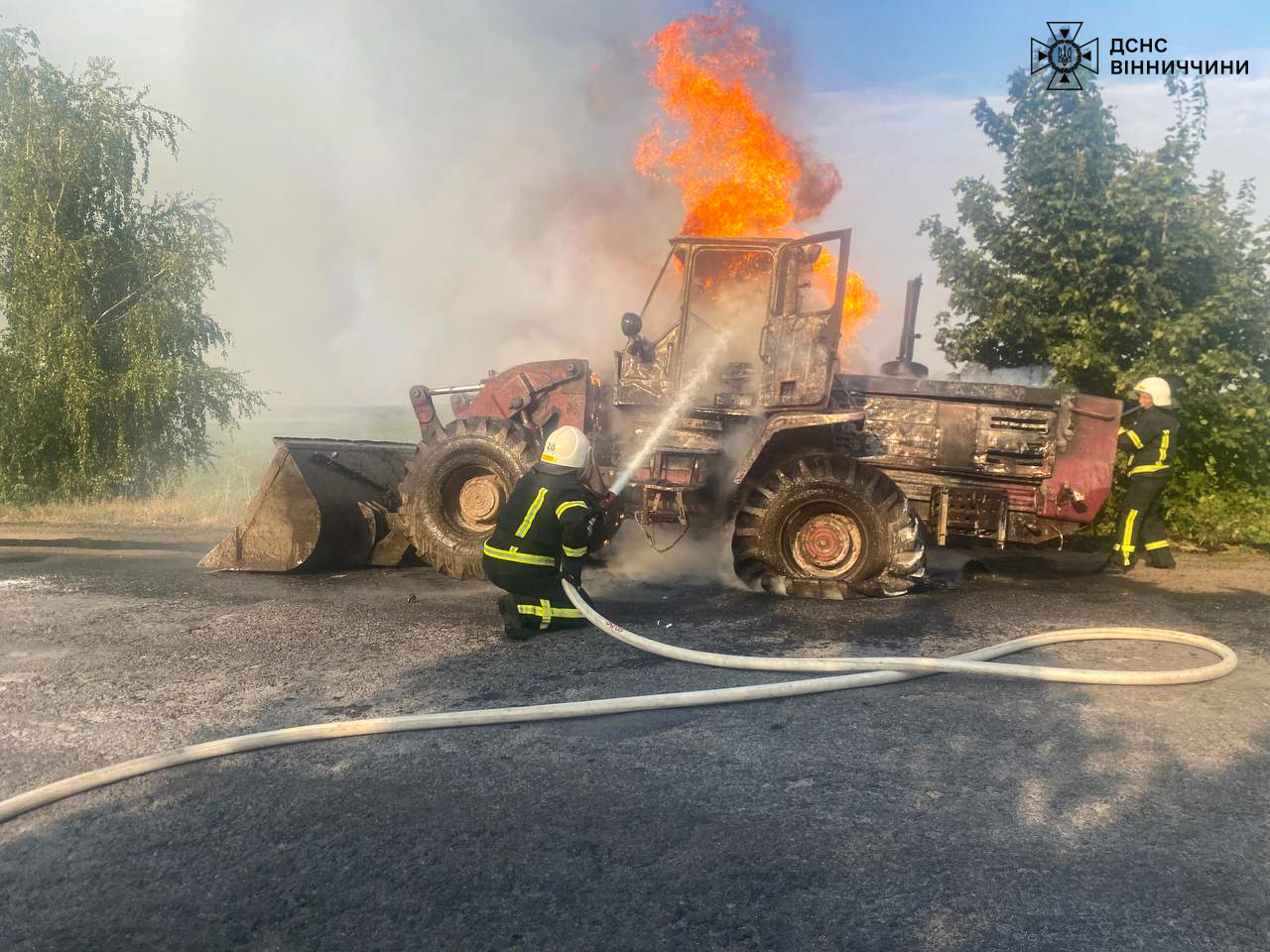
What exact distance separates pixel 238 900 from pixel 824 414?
580cm

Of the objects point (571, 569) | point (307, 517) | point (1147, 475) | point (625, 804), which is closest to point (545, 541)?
point (571, 569)

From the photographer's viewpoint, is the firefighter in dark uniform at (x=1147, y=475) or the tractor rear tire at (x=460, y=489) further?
the firefighter in dark uniform at (x=1147, y=475)

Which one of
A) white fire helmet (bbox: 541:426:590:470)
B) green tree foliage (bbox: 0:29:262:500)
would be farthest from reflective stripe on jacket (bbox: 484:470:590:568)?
green tree foliage (bbox: 0:29:262:500)

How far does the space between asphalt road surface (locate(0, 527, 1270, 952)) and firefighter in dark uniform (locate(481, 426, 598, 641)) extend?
0.24 metres

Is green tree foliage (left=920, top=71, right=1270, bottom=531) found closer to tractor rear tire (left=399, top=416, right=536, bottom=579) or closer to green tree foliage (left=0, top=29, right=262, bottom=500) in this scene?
tractor rear tire (left=399, top=416, right=536, bottom=579)

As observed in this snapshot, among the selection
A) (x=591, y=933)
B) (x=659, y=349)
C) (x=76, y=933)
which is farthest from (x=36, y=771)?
(x=659, y=349)

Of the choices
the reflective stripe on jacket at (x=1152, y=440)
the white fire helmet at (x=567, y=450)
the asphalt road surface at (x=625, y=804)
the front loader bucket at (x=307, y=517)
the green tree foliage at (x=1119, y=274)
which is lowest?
the asphalt road surface at (x=625, y=804)

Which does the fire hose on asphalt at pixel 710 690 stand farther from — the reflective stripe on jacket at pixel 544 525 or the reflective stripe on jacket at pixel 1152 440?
the reflective stripe on jacket at pixel 1152 440

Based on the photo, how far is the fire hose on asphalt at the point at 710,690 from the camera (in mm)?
3676

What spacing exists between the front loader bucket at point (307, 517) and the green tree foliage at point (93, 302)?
944cm

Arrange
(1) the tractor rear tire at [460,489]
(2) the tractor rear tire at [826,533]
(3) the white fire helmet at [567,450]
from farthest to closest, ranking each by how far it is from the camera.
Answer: (1) the tractor rear tire at [460,489] < (2) the tractor rear tire at [826,533] < (3) the white fire helmet at [567,450]

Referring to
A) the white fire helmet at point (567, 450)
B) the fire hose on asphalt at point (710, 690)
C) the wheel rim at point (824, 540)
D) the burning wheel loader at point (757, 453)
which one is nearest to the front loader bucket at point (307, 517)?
the burning wheel loader at point (757, 453)

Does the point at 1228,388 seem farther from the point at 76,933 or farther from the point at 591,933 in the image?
the point at 76,933

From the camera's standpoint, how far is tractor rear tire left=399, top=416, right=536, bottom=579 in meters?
8.37
